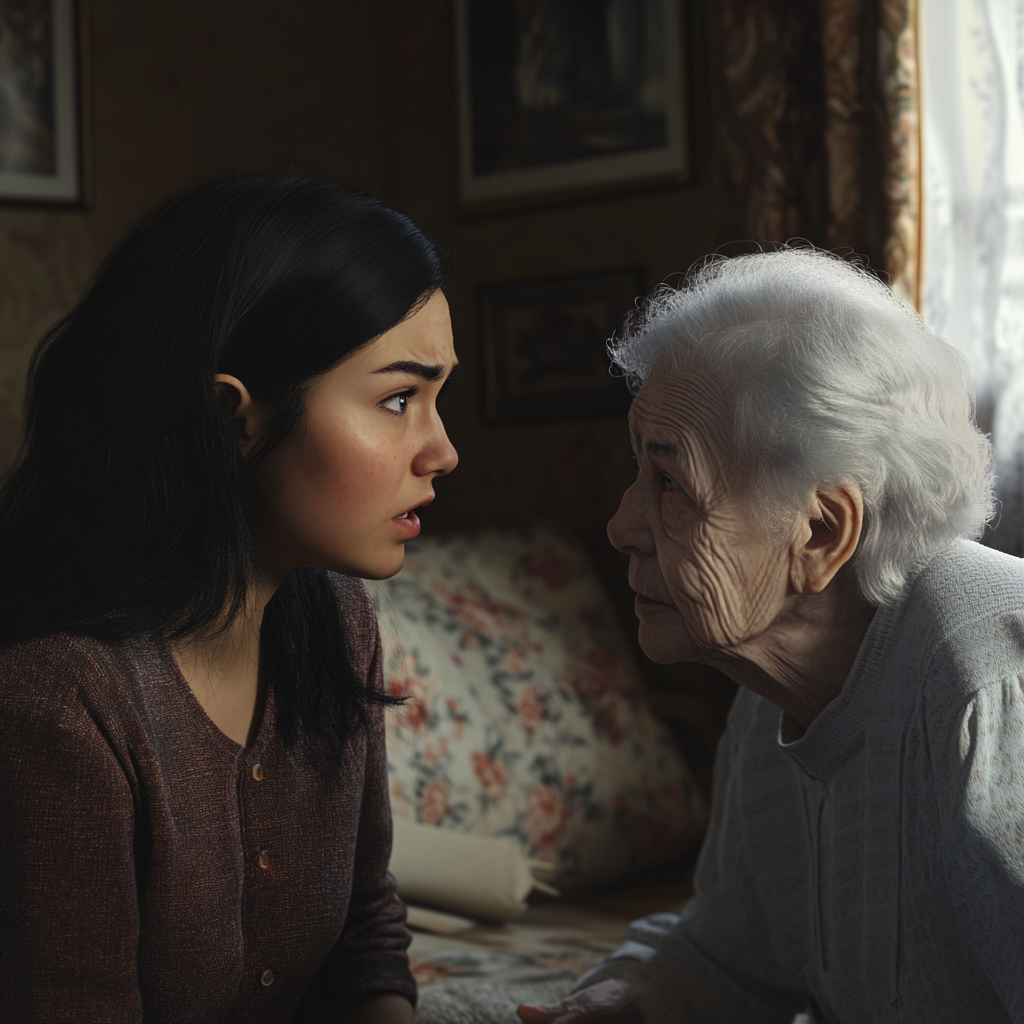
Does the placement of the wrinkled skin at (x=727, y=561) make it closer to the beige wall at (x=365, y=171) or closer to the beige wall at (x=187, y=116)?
the beige wall at (x=365, y=171)

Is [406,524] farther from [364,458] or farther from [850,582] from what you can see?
[850,582]

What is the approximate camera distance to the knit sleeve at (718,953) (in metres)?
1.26

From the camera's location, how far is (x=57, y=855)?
945 mm

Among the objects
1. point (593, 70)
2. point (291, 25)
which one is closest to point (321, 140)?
point (291, 25)

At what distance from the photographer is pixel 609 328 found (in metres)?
2.86

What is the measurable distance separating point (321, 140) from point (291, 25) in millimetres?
314

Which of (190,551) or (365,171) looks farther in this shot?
(365,171)

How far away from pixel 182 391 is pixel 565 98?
213 centimetres

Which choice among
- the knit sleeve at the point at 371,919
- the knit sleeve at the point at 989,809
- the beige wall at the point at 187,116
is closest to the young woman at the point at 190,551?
the knit sleeve at the point at 371,919

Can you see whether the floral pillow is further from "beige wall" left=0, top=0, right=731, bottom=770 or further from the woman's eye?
the woman's eye

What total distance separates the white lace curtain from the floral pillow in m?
0.76

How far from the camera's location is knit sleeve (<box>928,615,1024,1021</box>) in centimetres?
86

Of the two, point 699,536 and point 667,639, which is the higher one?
point 699,536

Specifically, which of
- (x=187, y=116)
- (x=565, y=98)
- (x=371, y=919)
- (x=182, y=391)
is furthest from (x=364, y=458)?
(x=187, y=116)
